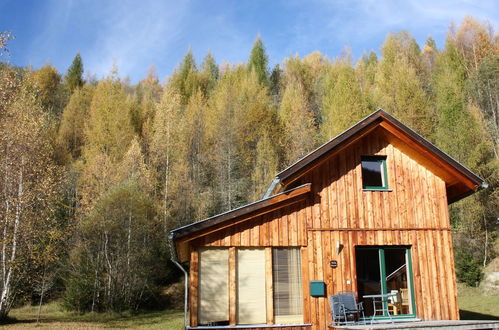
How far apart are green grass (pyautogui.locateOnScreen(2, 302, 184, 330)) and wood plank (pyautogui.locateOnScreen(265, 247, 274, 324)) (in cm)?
645

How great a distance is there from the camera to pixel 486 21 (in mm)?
38906

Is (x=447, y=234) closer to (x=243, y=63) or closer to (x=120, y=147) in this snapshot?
(x=120, y=147)

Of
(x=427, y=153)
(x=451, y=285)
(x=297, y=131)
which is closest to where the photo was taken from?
(x=451, y=285)

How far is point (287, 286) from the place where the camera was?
9.90 m

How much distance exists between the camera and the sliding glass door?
1030 cm

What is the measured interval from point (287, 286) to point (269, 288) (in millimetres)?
522

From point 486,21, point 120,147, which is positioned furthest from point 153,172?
point 486,21

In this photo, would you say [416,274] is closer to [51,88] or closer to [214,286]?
[214,286]

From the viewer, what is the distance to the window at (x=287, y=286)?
31.9 feet

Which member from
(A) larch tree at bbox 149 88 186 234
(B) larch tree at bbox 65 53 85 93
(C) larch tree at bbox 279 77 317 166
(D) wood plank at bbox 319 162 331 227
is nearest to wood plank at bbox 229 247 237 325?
(D) wood plank at bbox 319 162 331 227

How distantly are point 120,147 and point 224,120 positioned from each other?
26.7 ft

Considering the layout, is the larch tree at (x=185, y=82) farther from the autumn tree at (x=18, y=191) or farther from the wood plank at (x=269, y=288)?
the wood plank at (x=269, y=288)

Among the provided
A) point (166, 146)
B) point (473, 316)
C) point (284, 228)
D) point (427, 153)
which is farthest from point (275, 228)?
point (166, 146)

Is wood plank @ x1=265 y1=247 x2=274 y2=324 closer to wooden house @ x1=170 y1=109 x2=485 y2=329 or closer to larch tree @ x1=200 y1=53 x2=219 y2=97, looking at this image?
wooden house @ x1=170 y1=109 x2=485 y2=329
